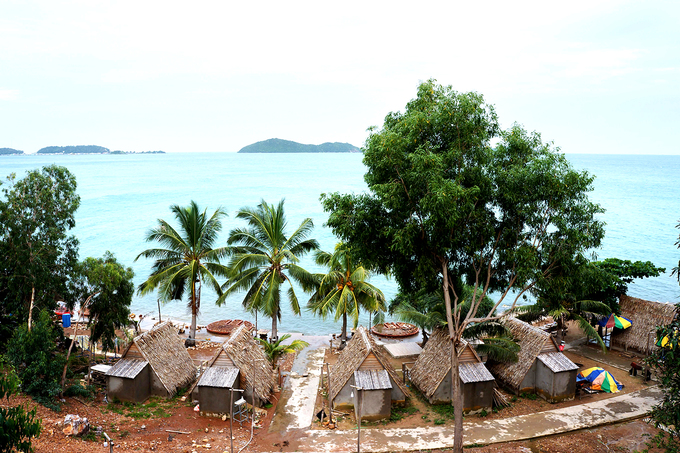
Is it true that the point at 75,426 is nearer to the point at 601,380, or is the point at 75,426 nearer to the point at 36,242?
the point at 36,242

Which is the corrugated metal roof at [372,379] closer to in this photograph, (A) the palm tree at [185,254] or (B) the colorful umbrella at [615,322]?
(A) the palm tree at [185,254]

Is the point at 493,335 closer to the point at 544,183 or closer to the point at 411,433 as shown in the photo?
the point at 411,433

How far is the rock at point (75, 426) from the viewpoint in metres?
13.6

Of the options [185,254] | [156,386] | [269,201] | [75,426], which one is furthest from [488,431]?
[269,201]

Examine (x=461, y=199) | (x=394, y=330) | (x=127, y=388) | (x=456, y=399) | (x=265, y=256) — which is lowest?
(x=394, y=330)

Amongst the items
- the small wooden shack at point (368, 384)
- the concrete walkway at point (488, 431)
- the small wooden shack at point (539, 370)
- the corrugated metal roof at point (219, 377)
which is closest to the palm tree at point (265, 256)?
the corrugated metal roof at point (219, 377)

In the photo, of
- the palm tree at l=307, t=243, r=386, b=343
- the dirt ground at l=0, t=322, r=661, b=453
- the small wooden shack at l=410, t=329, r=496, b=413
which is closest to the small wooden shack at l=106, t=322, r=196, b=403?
the dirt ground at l=0, t=322, r=661, b=453

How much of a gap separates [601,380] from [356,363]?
10.1m

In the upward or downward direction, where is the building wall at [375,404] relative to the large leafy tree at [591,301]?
downward

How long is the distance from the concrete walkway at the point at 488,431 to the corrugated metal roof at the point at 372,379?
1.42 m

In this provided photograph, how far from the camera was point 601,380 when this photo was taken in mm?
19062

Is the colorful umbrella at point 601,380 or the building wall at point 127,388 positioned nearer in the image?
the building wall at point 127,388

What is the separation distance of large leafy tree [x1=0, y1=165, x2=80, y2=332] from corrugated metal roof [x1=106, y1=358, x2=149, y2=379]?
3451 millimetres

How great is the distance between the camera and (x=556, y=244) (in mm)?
13516
